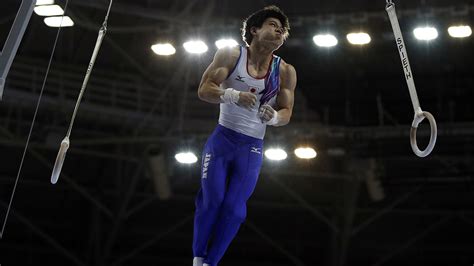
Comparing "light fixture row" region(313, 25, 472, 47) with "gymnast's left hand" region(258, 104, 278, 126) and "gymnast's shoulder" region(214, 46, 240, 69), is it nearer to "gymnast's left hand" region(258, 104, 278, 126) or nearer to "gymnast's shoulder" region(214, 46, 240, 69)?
"gymnast's shoulder" region(214, 46, 240, 69)

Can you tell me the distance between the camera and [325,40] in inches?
637

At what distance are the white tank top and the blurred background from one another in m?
10.4

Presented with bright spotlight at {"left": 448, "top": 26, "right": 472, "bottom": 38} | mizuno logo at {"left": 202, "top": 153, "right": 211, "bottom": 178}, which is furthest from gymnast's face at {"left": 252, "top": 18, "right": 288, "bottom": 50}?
bright spotlight at {"left": 448, "top": 26, "right": 472, "bottom": 38}

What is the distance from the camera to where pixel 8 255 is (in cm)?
2230

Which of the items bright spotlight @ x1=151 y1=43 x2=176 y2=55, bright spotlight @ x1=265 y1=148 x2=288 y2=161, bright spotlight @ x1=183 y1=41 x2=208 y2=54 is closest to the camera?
bright spotlight @ x1=183 y1=41 x2=208 y2=54

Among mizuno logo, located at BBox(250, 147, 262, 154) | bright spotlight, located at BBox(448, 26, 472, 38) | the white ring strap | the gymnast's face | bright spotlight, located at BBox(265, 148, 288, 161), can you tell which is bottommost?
mizuno logo, located at BBox(250, 147, 262, 154)

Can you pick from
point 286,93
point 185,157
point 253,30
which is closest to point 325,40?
point 185,157

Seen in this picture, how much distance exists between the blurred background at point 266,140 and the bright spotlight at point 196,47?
3 centimetres

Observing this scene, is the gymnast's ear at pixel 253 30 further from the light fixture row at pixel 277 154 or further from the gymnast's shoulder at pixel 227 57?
the light fixture row at pixel 277 154

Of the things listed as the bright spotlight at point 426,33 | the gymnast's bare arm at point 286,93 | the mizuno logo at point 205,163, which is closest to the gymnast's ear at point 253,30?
the gymnast's bare arm at point 286,93

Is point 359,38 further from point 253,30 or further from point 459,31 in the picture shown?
point 253,30

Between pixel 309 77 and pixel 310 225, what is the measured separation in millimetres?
4281

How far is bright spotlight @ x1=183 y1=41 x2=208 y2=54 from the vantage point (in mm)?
16094

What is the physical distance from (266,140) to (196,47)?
9.25 ft
